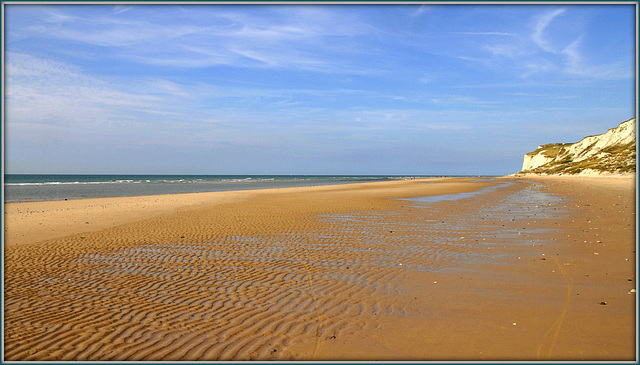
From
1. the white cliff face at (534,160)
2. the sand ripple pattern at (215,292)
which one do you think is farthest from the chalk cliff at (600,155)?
the sand ripple pattern at (215,292)

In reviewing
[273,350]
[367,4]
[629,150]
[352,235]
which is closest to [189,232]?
[352,235]

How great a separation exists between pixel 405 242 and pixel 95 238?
1098 cm

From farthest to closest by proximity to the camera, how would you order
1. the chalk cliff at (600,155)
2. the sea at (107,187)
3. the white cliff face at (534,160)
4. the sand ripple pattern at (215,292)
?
the white cliff face at (534,160) < the chalk cliff at (600,155) < the sea at (107,187) < the sand ripple pattern at (215,292)

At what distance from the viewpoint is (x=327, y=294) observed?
711 cm

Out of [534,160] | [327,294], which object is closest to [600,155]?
[534,160]

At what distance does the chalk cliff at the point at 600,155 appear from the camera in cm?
6175

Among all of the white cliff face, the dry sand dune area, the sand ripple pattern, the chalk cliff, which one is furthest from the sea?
the white cliff face

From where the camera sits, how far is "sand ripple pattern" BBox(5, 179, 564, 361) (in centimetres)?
520

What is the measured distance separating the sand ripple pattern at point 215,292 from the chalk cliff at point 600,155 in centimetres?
5791

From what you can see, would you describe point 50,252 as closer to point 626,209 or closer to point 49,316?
point 49,316

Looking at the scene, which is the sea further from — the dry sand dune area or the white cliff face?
the white cliff face

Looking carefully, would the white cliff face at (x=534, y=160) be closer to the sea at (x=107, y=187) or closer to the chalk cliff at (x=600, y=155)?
the chalk cliff at (x=600, y=155)

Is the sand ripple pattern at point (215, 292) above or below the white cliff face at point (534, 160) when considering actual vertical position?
below

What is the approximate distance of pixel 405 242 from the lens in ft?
39.3
